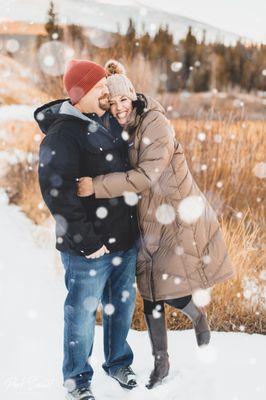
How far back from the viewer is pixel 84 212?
220 cm

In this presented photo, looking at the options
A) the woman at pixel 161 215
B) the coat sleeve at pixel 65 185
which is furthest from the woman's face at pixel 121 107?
the coat sleeve at pixel 65 185

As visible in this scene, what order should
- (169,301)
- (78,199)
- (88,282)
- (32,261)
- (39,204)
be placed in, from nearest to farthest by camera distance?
(78,199), (88,282), (169,301), (32,261), (39,204)

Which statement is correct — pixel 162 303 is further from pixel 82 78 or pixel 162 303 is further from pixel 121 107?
pixel 82 78

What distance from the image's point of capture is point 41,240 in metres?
4.89

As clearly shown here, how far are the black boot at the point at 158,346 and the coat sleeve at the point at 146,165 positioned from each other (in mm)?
685

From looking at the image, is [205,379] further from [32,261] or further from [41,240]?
[41,240]

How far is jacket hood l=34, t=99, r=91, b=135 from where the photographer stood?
7.30ft

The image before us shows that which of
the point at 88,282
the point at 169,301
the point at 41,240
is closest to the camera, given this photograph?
the point at 88,282

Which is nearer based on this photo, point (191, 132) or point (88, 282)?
point (88, 282)

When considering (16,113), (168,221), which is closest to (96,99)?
(168,221)

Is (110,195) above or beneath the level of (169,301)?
above

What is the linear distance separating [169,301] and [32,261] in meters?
2.29

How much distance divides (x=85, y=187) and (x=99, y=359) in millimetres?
1189

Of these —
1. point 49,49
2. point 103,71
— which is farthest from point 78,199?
point 49,49
